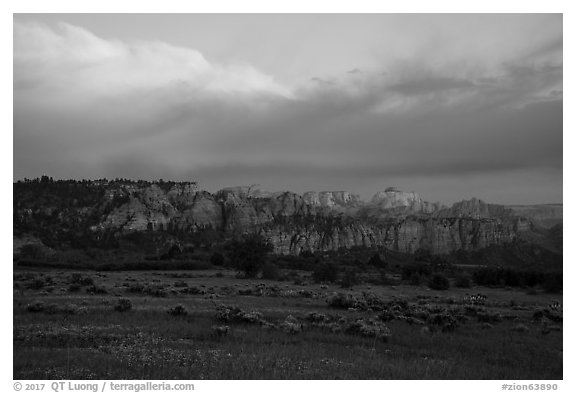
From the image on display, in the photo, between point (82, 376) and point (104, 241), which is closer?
point (82, 376)

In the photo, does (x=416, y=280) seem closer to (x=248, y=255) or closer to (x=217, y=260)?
(x=248, y=255)

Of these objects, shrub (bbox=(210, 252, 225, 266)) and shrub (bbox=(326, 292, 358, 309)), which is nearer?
shrub (bbox=(326, 292, 358, 309))

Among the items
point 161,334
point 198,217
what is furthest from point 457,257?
point 161,334

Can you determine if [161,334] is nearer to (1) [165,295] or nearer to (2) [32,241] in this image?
(1) [165,295]

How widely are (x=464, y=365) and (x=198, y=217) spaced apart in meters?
187

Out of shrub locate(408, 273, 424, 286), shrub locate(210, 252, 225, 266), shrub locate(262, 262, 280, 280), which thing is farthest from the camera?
shrub locate(210, 252, 225, 266)

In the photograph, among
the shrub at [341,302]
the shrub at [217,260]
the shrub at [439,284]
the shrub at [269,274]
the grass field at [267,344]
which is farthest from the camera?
the shrub at [217,260]

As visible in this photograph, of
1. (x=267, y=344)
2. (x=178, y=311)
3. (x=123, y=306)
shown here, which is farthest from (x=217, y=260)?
(x=267, y=344)

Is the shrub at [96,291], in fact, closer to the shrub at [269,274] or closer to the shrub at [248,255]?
the shrub at [269,274]

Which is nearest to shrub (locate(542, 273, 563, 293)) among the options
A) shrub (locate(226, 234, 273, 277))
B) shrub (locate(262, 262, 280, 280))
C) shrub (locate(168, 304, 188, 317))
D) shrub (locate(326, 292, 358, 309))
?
shrub (locate(262, 262, 280, 280))

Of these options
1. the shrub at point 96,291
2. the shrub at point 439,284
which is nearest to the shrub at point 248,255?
the shrub at point 439,284

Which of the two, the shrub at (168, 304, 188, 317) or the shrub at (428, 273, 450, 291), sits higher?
the shrub at (168, 304, 188, 317)

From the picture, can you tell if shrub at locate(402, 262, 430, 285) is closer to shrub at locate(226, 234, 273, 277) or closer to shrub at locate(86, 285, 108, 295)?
shrub at locate(226, 234, 273, 277)
